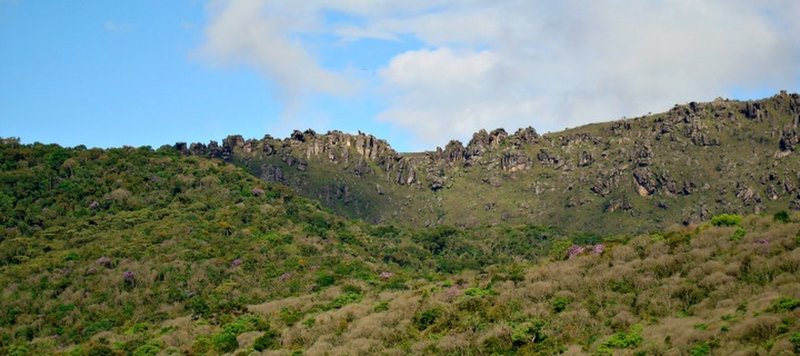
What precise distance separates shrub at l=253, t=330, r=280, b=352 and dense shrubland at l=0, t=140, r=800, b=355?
0.70 ft

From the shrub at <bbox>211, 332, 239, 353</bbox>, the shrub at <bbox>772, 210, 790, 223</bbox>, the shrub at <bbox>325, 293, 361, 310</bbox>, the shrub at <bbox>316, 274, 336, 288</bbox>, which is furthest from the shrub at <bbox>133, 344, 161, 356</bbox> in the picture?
the shrub at <bbox>772, 210, 790, 223</bbox>

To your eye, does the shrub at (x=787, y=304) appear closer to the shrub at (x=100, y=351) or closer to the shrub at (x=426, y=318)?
the shrub at (x=426, y=318)

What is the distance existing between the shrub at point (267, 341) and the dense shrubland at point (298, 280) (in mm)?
214

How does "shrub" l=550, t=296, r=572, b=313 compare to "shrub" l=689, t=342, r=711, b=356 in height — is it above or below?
above

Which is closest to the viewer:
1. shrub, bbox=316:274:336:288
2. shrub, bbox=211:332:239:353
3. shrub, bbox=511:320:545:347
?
shrub, bbox=511:320:545:347

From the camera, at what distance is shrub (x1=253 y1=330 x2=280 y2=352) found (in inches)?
3137

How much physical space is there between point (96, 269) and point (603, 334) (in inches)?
2732

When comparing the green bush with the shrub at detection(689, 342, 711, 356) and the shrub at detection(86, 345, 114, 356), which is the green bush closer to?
the shrub at detection(86, 345, 114, 356)

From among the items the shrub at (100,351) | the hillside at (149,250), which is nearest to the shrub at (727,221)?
the hillside at (149,250)

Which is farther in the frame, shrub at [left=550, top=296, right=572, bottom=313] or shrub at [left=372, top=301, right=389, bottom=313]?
shrub at [left=372, top=301, right=389, bottom=313]

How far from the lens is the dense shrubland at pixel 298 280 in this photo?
64.4 m

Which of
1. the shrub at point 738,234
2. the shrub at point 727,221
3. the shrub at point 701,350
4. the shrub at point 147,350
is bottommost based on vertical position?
the shrub at point 147,350

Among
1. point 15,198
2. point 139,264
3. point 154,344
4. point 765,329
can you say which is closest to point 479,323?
point 765,329

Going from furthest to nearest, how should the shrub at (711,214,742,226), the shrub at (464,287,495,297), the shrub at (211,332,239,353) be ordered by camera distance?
the shrub at (711,214,742,226)
the shrub at (211,332,239,353)
the shrub at (464,287,495,297)
